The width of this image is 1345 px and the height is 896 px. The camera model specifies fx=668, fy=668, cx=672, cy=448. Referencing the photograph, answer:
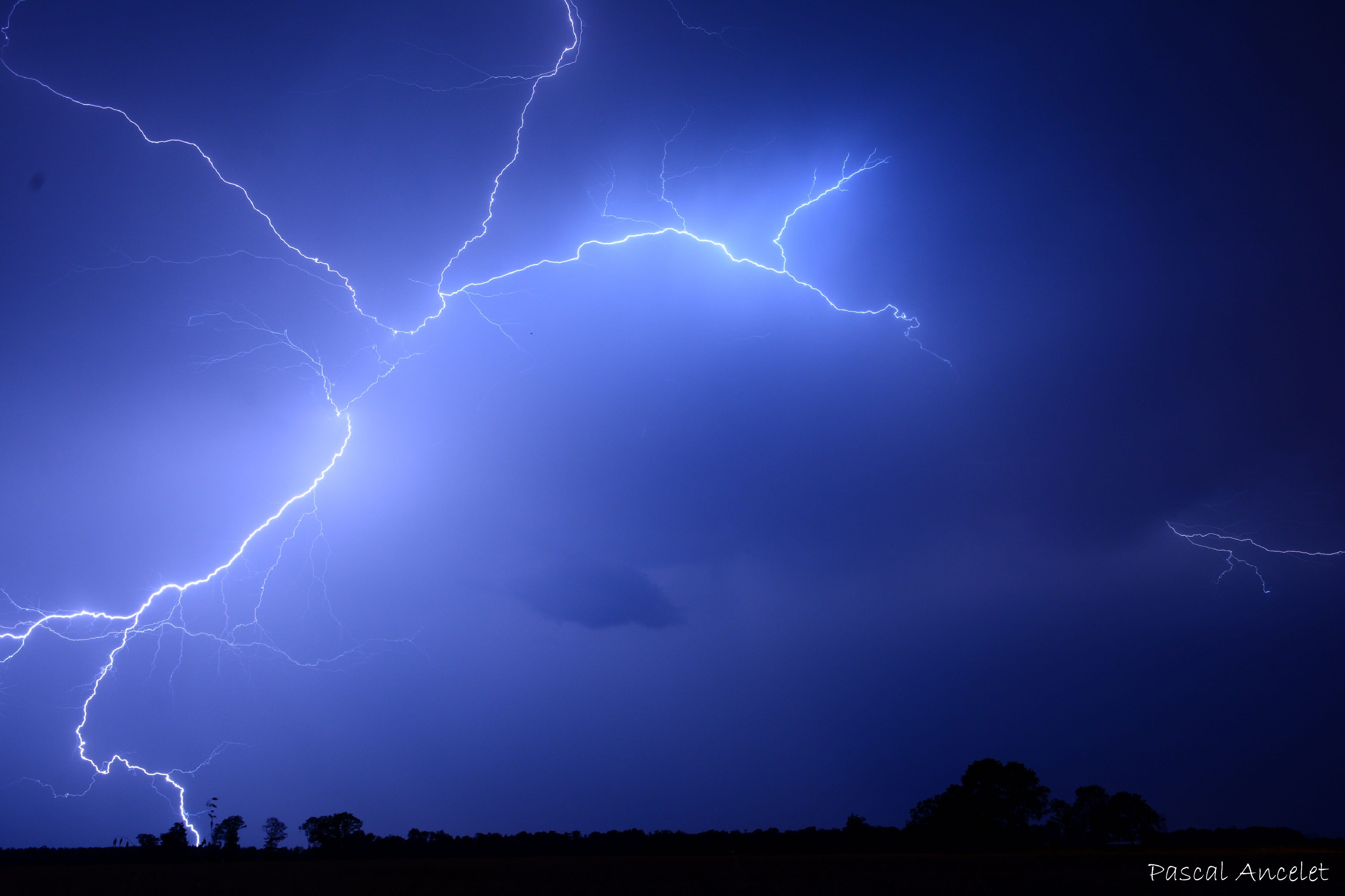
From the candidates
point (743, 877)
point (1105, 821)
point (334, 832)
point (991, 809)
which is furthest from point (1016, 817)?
point (334, 832)

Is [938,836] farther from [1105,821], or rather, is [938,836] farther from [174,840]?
[174,840]

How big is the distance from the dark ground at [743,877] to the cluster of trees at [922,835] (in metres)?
7.09

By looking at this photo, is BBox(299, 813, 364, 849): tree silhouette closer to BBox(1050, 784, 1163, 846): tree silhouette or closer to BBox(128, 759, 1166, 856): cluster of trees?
BBox(128, 759, 1166, 856): cluster of trees

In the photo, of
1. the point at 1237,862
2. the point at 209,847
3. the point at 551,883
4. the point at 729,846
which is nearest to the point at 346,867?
the point at 551,883

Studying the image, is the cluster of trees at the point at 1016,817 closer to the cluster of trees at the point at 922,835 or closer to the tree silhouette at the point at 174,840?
the cluster of trees at the point at 922,835

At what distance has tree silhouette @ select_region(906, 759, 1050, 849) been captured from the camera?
29.2 meters

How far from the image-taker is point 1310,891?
1062 centimetres

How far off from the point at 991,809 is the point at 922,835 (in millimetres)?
3468

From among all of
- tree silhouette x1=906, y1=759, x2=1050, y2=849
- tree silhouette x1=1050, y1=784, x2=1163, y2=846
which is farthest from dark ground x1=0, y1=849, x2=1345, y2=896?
tree silhouette x1=1050, y1=784, x2=1163, y2=846

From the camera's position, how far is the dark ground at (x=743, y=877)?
1212cm

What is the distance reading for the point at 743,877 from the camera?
14734mm

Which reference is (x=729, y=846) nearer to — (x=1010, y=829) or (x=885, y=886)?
(x=1010, y=829)

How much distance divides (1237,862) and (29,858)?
196 ft

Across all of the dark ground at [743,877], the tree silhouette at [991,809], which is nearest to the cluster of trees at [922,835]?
the tree silhouette at [991,809]
